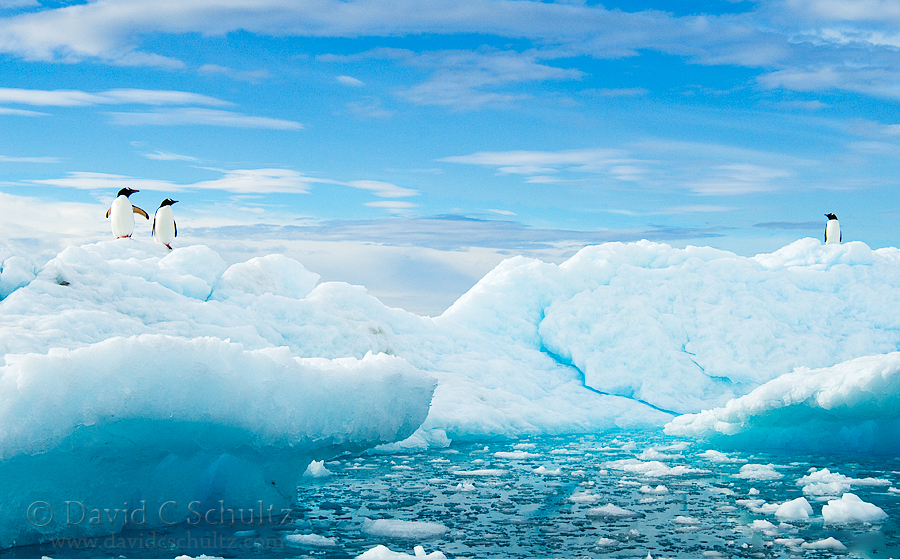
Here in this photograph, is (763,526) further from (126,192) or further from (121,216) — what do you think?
(126,192)

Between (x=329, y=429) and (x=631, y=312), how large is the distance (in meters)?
13.4

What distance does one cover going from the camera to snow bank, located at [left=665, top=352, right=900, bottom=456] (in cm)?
1092

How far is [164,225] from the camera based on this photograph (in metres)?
17.8

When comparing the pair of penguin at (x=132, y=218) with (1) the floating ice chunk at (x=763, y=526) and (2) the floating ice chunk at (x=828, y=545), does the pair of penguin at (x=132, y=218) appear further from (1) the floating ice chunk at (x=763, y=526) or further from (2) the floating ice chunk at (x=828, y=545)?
(2) the floating ice chunk at (x=828, y=545)

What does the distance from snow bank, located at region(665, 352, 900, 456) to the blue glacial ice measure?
4 centimetres

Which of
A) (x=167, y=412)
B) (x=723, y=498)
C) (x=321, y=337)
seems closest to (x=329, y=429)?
(x=167, y=412)

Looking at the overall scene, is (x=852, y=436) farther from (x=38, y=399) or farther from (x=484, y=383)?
(x=38, y=399)

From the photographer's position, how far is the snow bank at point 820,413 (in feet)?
35.8

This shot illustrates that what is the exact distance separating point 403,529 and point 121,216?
12.8 meters

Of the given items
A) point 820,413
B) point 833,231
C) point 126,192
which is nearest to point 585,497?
point 820,413

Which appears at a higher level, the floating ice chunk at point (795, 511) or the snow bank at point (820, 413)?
the snow bank at point (820, 413)

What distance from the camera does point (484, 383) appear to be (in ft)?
52.4

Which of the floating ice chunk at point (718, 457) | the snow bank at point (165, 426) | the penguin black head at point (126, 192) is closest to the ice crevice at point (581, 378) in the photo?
the floating ice chunk at point (718, 457)

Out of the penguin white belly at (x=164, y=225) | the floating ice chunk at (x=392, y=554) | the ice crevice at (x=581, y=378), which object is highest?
the penguin white belly at (x=164, y=225)
